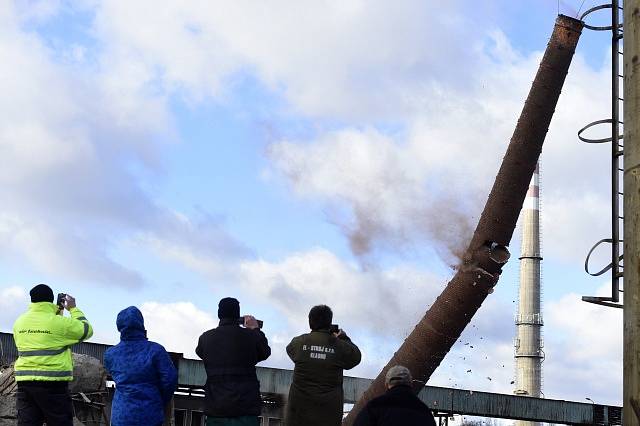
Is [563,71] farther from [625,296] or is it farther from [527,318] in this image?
[527,318]

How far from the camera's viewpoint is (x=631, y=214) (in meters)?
9.77

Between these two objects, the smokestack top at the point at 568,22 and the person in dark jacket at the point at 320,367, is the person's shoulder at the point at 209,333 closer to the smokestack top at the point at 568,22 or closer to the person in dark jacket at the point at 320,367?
the person in dark jacket at the point at 320,367

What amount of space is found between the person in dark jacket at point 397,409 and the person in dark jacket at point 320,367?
83.5 inches

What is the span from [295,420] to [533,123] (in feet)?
28.2

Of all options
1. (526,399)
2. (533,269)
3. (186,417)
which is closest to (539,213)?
(533,269)

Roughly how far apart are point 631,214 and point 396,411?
171 inches

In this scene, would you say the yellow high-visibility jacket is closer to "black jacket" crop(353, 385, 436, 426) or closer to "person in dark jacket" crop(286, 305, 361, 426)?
"person in dark jacket" crop(286, 305, 361, 426)

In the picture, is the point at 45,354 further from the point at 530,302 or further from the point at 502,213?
the point at 530,302

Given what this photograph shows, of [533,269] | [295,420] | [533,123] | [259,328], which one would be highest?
[533,269]

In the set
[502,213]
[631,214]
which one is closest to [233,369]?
[631,214]

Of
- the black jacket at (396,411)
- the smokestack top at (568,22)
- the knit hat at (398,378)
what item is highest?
the smokestack top at (568,22)

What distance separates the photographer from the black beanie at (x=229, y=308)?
8992 millimetres

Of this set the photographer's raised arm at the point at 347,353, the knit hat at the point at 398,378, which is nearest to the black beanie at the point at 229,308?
the photographer's raised arm at the point at 347,353

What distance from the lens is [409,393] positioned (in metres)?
6.80
